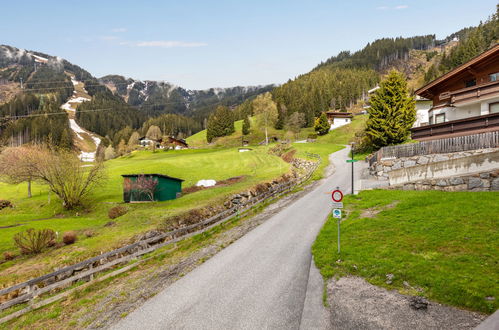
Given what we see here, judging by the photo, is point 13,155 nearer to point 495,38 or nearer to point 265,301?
point 265,301

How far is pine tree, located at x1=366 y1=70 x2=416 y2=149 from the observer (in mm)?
40156

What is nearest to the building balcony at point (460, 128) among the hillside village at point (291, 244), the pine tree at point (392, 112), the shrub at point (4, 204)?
the hillside village at point (291, 244)

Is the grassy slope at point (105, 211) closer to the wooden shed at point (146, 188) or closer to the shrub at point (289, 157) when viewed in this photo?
the wooden shed at point (146, 188)

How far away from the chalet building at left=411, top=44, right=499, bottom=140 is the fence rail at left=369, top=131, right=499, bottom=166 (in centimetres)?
187

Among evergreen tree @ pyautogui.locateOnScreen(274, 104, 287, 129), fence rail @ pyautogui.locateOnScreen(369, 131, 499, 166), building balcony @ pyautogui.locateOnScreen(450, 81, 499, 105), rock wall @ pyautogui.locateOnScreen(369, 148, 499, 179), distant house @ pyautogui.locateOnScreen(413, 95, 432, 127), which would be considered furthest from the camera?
evergreen tree @ pyautogui.locateOnScreen(274, 104, 287, 129)

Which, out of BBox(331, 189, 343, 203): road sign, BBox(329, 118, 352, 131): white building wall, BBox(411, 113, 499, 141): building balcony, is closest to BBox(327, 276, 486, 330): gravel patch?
BBox(331, 189, 343, 203): road sign

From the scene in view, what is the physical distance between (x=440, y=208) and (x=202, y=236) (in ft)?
49.7

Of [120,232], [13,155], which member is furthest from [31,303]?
[13,155]

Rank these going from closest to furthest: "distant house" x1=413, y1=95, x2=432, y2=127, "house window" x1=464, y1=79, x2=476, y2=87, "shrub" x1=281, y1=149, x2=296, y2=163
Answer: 1. "house window" x1=464, y1=79, x2=476, y2=87
2. "distant house" x1=413, y1=95, x2=432, y2=127
3. "shrub" x1=281, y1=149, x2=296, y2=163

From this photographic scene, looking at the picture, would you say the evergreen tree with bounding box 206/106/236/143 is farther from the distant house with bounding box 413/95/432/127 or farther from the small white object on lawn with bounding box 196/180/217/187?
the distant house with bounding box 413/95/432/127

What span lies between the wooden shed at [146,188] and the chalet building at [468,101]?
98.3 ft

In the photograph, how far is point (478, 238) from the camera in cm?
1035

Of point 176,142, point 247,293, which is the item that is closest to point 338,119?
point 176,142

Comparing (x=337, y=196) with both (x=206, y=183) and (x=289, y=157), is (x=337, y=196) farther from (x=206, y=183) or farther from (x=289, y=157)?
(x=289, y=157)
